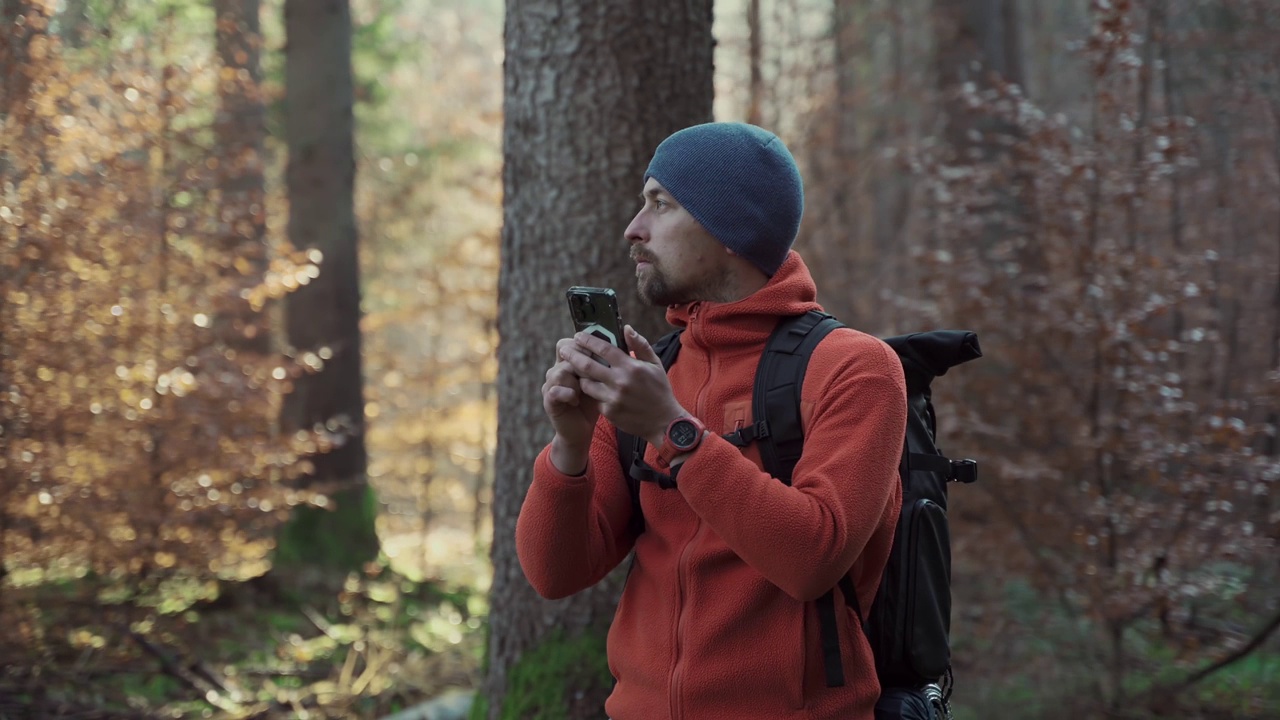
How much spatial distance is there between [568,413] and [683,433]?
0.99ft

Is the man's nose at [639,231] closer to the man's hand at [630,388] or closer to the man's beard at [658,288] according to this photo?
the man's beard at [658,288]

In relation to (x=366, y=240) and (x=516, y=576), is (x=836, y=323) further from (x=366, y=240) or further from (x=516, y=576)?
(x=366, y=240)

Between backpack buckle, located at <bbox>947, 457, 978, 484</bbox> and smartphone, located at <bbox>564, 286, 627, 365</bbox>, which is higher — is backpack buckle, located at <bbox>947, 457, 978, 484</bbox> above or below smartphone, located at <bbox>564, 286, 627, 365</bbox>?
below

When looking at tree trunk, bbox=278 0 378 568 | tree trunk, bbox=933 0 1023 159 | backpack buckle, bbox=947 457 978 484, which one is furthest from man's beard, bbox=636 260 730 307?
tree trunk, bbox=278 0 378 568

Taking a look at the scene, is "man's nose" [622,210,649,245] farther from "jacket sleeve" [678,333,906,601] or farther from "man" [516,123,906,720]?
"jacket sleeve" [678,333,906,601]

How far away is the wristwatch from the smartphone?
0.21 metres

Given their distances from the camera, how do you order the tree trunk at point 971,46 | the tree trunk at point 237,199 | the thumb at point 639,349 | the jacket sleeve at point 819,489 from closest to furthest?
1. the jacket sleeve at point 819,489
2. the thumb at point 639,349
3. the tree trunk at point 237,199
4. the tree trunk at point 971,46

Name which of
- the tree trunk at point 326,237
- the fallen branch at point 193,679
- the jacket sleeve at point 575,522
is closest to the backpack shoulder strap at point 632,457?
the jacket sleeve at point 575,522

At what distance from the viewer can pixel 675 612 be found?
234 cm

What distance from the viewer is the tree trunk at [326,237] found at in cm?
1046

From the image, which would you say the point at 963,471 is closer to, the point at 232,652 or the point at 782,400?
the point at 782,400

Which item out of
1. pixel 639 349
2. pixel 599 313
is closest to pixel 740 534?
pixel 639 349

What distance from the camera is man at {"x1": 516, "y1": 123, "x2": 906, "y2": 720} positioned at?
2.12 metres

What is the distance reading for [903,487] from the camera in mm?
2486
